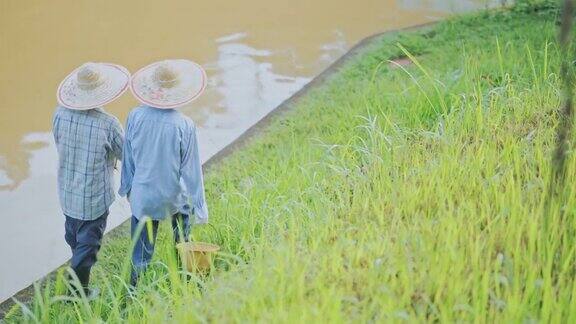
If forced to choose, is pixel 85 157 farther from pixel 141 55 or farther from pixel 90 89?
pixel 141 55

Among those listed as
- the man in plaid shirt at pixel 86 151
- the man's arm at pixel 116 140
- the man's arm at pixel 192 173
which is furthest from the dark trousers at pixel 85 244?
the man's arm at pixel 192 173

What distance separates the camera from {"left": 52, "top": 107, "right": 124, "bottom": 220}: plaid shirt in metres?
3.37

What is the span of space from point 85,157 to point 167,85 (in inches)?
18.2

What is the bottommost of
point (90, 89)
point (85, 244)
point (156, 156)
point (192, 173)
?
point (85, 244)

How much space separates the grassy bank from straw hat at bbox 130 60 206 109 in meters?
0.59

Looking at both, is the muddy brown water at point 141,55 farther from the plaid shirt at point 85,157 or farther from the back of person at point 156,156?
the back of person at point 156,156

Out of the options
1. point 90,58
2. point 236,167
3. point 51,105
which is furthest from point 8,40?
point 236,167

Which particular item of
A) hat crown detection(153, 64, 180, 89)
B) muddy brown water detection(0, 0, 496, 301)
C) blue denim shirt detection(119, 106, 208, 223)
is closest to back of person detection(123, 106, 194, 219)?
blue denim shirt detection(119, 106, 208, 223)

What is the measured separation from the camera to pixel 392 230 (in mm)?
2773

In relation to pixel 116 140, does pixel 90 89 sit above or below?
above

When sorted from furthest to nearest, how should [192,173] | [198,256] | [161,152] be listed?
[192,173]
[161,152]
[198,256]

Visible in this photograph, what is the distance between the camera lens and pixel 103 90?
3408 millimetres

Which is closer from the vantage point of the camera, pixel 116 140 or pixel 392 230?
pixel 392 230

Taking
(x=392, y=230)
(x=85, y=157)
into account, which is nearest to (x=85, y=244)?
(x=85, y=157)
